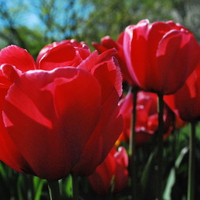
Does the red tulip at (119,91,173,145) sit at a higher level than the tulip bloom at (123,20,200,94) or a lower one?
lower

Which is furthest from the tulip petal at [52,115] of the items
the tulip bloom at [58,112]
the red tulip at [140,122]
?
the red tulip at [140,122]

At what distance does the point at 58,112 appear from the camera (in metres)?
0.35

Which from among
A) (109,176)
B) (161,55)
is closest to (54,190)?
(161,55)

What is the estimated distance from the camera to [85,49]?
44 cm

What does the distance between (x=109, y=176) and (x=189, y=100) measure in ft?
0.78

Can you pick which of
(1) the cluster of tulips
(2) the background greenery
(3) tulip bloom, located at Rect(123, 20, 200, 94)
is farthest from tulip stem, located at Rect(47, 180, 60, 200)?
A: (2) the background greenery

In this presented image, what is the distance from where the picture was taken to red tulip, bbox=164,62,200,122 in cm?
68

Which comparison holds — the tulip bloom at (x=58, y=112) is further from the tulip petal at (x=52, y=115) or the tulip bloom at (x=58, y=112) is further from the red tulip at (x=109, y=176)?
the red tulip at (x=109, y=176)

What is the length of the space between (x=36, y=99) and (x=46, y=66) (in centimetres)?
7

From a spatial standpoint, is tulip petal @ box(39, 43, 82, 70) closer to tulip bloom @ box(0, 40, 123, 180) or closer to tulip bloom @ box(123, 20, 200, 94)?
tulip bloom @ box(0, 40, 123, 180)

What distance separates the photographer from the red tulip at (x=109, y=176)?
0.78 metres

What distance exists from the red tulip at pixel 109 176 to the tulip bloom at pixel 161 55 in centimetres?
21

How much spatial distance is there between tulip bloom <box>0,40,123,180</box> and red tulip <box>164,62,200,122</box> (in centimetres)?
30

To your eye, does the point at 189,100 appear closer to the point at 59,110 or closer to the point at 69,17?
the point at 59,110
